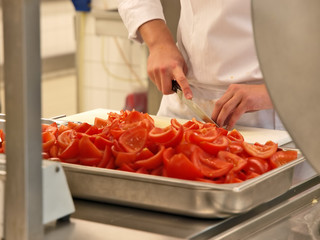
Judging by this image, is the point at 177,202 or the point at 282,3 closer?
A: the point at 282,3

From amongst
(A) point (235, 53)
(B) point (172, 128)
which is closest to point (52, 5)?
(A) point (235, 53)

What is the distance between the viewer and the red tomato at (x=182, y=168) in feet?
3.47

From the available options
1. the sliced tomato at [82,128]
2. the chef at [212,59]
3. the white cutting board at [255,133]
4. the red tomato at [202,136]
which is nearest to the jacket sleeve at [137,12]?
the chef at [212,59]

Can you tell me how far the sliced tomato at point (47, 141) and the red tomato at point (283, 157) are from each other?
1.29ft

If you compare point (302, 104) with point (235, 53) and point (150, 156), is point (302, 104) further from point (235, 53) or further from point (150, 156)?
point (235, 53)

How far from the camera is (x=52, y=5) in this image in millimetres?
7801

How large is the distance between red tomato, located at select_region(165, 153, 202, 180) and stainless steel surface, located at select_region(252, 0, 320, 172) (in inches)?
8.5

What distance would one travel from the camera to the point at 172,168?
1.06 metres

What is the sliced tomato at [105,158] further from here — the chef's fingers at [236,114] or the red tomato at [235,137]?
the chef's fingers at [236,114]

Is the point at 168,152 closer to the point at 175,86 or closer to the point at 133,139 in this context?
the point at 133,139

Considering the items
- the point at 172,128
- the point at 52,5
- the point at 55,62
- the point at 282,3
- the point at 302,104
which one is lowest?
the point at 55,62

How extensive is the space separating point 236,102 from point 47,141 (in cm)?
70

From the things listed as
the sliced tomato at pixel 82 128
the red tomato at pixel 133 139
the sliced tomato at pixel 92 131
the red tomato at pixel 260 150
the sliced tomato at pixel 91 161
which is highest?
the red tomato at pixel 133 139

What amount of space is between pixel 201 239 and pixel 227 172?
141mm
